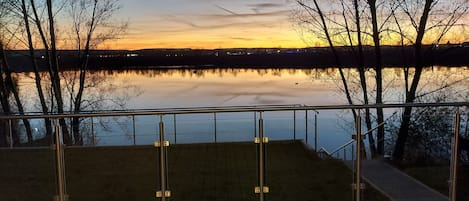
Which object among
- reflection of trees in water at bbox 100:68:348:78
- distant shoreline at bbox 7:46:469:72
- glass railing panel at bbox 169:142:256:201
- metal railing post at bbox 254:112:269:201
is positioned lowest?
glass railing panel at bbox 169:142:256:201

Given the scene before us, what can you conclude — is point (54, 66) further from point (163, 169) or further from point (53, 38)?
point (163, 169)

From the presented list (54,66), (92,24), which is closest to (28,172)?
(92,24)

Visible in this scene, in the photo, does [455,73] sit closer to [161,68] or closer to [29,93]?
[161,68]

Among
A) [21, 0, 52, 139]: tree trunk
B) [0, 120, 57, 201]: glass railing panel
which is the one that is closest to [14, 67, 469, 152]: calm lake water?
[21, 0, 52, 139]: tree trunk

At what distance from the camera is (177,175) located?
12.7 ft

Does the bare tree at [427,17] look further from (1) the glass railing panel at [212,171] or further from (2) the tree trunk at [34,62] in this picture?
(2) the tree trunk at [34,62]

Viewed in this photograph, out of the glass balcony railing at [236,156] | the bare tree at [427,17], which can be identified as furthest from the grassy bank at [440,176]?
the bare tree at [427,17]

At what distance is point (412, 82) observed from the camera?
7.70 m

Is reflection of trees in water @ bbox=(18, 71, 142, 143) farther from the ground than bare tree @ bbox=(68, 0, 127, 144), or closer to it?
closer to it

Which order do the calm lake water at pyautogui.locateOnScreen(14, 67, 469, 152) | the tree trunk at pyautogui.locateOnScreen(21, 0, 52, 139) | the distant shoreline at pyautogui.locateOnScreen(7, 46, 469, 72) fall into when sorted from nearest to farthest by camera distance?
the calm lake water at pyautogui.locateOnScreen(14, 67, 469, 152), the tree trunk at pyautogui.locateOnScreen(21, 0, 52, 139), the distant shoreline at pyautogui.locateOnScreen(7, 46, 469, 72)

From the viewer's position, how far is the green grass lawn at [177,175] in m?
3.51

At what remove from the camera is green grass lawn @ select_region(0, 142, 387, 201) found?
3.51 metres

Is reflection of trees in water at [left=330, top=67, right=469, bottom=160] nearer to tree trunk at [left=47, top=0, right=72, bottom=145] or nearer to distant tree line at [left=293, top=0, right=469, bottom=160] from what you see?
distant tree line at [left=293, top=0, right=469, bottom=160]

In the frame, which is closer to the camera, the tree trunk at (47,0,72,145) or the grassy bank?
the grassy bank
